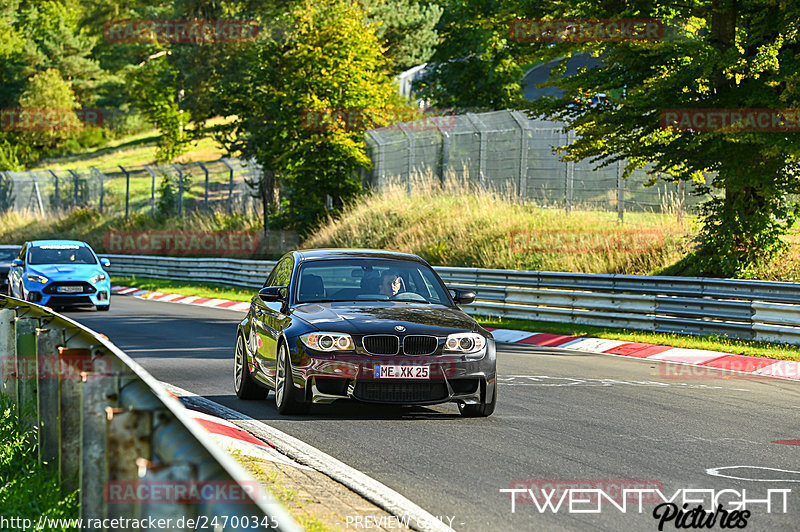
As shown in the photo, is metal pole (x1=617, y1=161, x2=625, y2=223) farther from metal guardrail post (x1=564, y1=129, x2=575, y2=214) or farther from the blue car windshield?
the blue car windshield

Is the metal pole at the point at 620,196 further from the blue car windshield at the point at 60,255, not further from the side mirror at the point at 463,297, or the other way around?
the side mirror at the point at 463,297

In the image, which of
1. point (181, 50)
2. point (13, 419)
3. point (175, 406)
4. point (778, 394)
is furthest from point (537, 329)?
point (181, 50)

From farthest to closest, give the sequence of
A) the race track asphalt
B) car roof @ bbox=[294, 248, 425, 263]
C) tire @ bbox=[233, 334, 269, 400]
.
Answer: tire @ bbox=[233, 334, 269, 400] < car roof @ bbox=[294, 248, 425, 263] < the race track asphalt

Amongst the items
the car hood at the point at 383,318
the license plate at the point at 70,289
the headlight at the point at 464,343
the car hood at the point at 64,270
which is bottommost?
the license plate at the point at 70,289

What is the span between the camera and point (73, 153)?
99750mm

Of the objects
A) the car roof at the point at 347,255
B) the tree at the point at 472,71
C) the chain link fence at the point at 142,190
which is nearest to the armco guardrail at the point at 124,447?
the car roof at the point at 347,255

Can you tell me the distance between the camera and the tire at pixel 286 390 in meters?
9.27

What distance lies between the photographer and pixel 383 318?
9.30m

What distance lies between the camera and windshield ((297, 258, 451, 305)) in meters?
10.2

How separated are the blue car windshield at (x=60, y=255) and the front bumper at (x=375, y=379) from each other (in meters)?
16.7

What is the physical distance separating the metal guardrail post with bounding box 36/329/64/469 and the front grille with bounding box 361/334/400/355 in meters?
2.97

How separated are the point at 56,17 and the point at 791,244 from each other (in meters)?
105

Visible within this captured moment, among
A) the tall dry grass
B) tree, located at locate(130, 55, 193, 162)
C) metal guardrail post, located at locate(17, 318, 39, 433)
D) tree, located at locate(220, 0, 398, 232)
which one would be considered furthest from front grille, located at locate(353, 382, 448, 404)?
tree, located at locate(130, 55, 193, 162)

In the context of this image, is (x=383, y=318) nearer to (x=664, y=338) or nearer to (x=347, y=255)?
(x=347, y=255)
